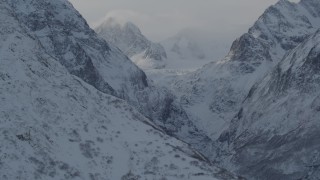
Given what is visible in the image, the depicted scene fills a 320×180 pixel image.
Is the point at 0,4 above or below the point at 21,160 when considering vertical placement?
above

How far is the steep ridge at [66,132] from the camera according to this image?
3853 inches

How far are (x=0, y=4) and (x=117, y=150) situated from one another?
4012cm

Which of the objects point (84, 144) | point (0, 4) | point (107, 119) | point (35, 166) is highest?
point (0, 4)

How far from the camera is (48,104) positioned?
368 ft

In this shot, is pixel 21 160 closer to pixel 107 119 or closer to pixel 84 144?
pixel 84 144

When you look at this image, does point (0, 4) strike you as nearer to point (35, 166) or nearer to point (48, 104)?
point (48, 104)

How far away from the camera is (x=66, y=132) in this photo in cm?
10888

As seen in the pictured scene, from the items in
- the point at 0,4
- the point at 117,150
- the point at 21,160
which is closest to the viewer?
Result: the point at 21,160

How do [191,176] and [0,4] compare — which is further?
[0,4]

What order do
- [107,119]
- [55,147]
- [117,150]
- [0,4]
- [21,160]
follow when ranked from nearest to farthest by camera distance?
[21,160]
[55,147]
[117,150]
[107,119]
[0,4]

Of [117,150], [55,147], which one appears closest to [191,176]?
[117,150]

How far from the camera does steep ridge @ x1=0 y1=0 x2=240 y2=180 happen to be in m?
97.9

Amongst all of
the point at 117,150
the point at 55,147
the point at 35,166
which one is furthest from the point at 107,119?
the point at 35,166

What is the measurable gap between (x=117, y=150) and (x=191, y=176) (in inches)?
507
